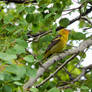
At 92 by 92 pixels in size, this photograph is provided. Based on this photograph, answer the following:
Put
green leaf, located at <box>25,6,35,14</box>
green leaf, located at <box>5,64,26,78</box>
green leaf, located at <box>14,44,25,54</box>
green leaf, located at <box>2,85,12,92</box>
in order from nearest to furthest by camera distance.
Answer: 1. green leaf, located at <box>5,64,26,78</box>
2. green leaf, located at <box>2,85,12,92</box>
3. green leaf, located at <box>14,44,25,54</box>
4. green leaf, located at <box>25,6,35,14</box>

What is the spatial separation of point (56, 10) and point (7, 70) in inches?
44.8

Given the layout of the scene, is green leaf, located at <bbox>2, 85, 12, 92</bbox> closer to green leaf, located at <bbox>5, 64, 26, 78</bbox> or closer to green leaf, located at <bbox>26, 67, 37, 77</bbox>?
green leaf, located at <bbox>5, 64, 26, 78</bbox>

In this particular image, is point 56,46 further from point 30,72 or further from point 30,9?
point 30,72

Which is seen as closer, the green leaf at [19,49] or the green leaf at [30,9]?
the green leaf at [19,49]

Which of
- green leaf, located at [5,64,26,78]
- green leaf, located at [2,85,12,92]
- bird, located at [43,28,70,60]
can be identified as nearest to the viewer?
green leaf, located at [5,64,26,78]

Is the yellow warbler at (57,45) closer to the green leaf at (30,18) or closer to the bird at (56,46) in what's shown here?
the bird at (56,46)

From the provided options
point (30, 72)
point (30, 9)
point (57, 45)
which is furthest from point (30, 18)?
point (57, 45)

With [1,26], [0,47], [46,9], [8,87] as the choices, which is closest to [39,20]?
[46,9]

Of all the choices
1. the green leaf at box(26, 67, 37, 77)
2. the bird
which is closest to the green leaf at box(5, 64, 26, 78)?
the green leaf at box(26, 67, 37, 77)

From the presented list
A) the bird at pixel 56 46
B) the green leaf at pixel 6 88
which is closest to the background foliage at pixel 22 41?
the green leaf at pixel 6 88

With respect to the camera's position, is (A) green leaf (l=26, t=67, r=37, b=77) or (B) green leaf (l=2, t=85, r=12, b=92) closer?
(B) green leaf (l=2, t=85, r=12, b=92)

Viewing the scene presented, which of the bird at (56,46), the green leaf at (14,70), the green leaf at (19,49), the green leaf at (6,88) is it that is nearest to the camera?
the green leaf at (14,70)

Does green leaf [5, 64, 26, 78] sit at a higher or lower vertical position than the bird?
lower

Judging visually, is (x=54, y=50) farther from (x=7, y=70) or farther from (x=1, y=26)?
(x=7, y=70)
